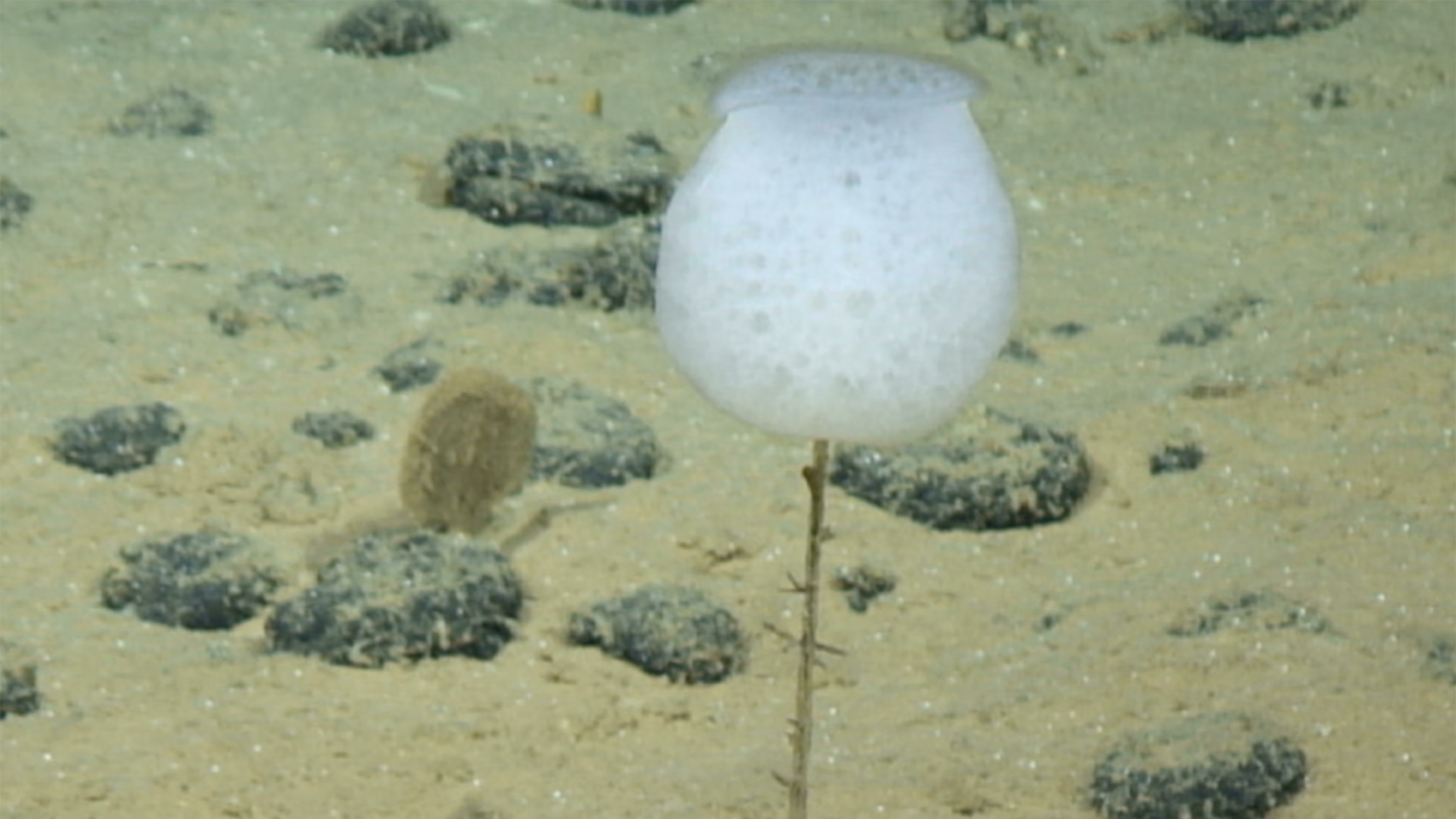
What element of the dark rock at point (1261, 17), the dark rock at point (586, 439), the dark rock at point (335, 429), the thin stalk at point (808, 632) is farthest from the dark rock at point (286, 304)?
the dark rock at point (1261, 17)

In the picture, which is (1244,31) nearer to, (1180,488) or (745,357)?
(1180,488)

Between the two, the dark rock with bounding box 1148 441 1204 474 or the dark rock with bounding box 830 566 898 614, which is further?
the dark rock with bounding box 1148 441 1204 474

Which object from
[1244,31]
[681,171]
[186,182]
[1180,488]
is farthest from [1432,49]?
[186,182]

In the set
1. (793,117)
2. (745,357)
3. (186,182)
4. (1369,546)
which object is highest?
(793,117)

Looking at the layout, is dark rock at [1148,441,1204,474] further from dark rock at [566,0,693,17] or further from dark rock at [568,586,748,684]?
dark rock at [566,0,693,17]

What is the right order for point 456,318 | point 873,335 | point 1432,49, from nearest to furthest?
point 873,335 < point 456,318 < point 1432,49

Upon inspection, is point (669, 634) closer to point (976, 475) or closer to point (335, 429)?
point (976, 475)

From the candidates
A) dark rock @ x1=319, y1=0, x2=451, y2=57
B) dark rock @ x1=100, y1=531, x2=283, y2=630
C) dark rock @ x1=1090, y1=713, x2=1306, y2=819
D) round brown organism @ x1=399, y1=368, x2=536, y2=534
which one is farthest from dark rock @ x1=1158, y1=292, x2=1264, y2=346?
dark rock @ x1=319, y1=0, x2=451, y2=57
